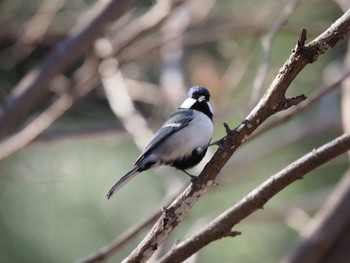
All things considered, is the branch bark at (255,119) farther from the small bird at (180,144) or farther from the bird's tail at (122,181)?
the small bird at (180,144)

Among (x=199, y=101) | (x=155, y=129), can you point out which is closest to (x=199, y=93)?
(x=199, y=101)

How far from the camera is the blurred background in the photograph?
14.0ft

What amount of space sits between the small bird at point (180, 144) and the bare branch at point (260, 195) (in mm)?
423

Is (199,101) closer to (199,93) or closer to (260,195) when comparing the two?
(199,93)

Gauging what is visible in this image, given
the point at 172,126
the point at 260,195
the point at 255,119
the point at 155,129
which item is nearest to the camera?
the point at 255,119

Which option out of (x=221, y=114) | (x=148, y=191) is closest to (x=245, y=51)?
(x=221, y=114)

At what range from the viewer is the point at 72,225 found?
6.15 m

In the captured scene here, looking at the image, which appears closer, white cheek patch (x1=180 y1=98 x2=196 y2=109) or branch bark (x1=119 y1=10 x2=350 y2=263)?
branch bark (x1=119 y1=10 x2=350 y2=263)

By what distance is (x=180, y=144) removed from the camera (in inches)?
106

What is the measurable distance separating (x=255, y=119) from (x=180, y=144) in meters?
0.83

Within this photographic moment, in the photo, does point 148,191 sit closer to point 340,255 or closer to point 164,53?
point 164,53

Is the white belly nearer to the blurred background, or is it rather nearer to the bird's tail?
the bird's tail

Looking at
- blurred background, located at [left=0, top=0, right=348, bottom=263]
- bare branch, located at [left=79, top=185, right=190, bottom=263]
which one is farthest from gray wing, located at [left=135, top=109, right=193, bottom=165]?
blurred background, located at [left=0, top=0, right=348, bottom=263]

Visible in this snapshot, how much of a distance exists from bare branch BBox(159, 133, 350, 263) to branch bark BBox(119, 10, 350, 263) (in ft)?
0.63
